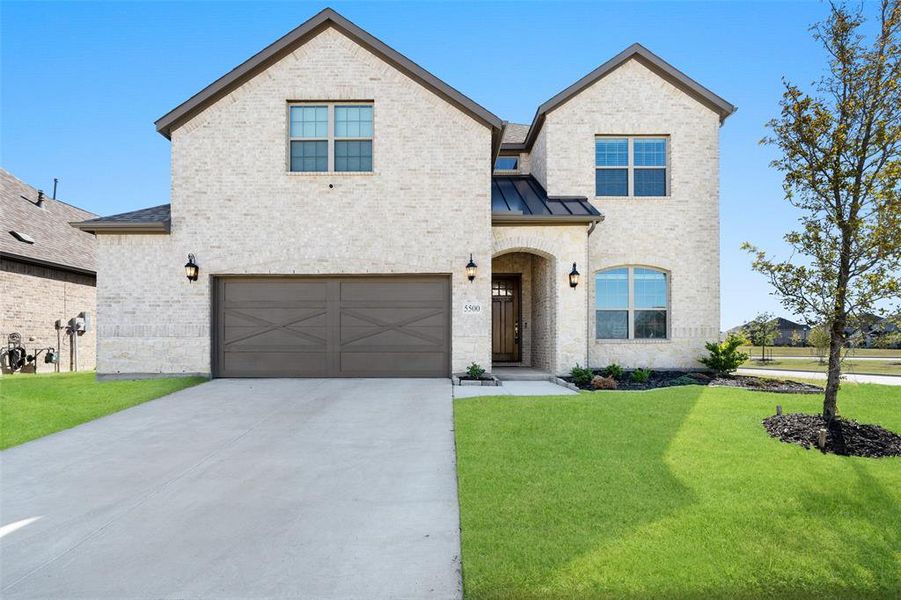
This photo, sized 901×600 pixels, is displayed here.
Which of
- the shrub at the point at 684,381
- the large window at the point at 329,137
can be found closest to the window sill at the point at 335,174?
the large window at the point at 329,137

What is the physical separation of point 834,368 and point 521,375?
6.39 metres

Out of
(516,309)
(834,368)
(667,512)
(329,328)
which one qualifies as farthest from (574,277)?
(667,512)

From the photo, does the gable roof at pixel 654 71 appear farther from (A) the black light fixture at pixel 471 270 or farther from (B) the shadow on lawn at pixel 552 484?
(B) the shadow on lawn at pixel 552 484

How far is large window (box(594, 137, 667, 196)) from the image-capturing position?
13461mm

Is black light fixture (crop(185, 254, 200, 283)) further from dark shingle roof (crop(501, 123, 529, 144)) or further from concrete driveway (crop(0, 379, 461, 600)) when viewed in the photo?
dark shingle roof (crop(501, 123, 529, 144))

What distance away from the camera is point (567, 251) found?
468 inches

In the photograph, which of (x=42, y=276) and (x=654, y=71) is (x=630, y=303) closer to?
(x=654, y=71)

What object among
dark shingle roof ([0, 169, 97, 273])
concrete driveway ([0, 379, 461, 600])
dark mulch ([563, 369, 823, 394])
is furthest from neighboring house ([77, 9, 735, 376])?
dark shingle roof ([0, 169, 97, 273])

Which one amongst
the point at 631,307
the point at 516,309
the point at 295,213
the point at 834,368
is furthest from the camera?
the point at 516,309

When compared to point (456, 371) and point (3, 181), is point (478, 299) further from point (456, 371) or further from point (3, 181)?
point (3, 181)

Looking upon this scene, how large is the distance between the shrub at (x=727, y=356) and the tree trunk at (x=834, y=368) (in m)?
5.86

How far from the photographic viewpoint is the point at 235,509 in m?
4.40

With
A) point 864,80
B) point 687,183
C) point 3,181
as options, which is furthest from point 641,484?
point 3,181

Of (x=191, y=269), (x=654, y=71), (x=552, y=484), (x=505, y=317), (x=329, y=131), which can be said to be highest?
(x=654, y=71)
